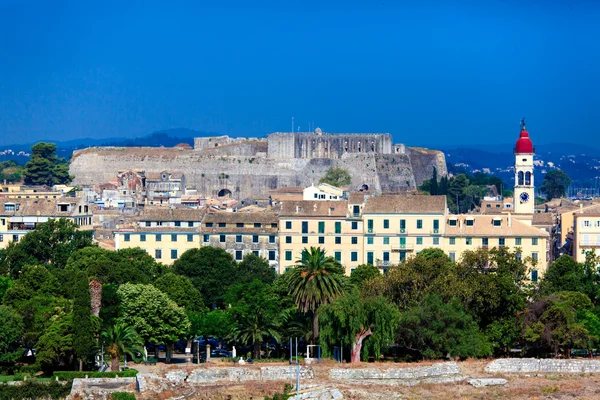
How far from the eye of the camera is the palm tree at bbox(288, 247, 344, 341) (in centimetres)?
6500

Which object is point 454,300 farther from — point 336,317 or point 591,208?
point 591,208

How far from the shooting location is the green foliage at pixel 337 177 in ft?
536

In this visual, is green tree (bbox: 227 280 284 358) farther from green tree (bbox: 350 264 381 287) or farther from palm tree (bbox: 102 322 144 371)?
green tree (bbox: 350 264 381 287)

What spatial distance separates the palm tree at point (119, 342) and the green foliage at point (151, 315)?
3.49ft

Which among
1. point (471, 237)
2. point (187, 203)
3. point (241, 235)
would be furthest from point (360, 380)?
point (187, 203)

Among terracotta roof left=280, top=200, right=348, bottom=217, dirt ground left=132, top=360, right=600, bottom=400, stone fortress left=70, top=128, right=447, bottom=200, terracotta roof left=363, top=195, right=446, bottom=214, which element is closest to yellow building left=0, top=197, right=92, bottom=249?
terracotta roof left=280, top=200, right=348, bottom=217

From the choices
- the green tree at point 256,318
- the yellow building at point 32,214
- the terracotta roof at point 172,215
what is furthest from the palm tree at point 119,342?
the yellow building at point 32,214

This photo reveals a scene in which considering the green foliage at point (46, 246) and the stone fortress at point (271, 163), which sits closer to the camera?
the green foliage at point (46, 246)

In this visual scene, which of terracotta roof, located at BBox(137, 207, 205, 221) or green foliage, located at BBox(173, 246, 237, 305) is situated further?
terracotta roof, located at BBox(137, 207, 205, 221)

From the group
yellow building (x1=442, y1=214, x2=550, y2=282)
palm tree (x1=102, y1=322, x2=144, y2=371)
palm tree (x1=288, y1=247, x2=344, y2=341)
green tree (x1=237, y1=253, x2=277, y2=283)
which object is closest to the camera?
palm tree (x1=102, y1=322, x2=144, y2=371)

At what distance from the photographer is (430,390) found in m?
58.0

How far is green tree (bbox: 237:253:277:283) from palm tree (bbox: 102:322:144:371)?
19.3 metres

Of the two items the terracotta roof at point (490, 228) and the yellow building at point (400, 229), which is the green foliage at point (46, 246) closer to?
the yellow building at point (400, 229)

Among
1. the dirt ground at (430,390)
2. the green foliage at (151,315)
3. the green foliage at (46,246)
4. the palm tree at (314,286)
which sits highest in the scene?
the green foliage at (46,246)
